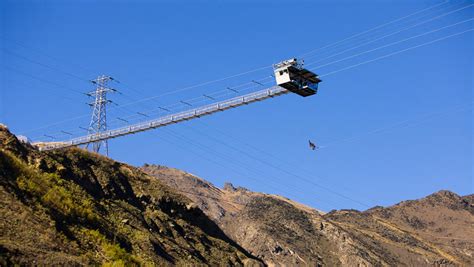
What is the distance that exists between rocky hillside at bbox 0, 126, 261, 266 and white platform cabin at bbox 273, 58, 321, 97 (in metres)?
16.3

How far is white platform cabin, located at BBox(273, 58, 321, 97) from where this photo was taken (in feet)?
145

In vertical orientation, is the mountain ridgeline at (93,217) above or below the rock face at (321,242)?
below

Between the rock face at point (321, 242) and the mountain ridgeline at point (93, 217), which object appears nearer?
the mountain ridgeline at point (93, 217)

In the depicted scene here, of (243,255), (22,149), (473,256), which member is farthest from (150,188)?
(473,256)

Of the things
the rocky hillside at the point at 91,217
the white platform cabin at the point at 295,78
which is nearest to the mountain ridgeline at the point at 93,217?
the rocky hillside at the point at 91,217

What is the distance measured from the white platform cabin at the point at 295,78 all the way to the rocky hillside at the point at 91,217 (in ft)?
53.6

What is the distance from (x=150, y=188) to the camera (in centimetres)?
7050

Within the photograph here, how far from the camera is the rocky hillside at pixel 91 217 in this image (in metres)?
41.3

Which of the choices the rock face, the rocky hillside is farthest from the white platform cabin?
the rock face

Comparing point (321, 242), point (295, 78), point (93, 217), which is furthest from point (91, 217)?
point (321, 242)

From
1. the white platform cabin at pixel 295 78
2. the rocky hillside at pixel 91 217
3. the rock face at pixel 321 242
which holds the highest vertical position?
the rock face at pixel 321 242

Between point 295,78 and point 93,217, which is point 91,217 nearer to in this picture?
point 93,217

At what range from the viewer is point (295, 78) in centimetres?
4466

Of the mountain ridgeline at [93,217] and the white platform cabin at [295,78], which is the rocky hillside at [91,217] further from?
the white platform cabin at [295,78]
